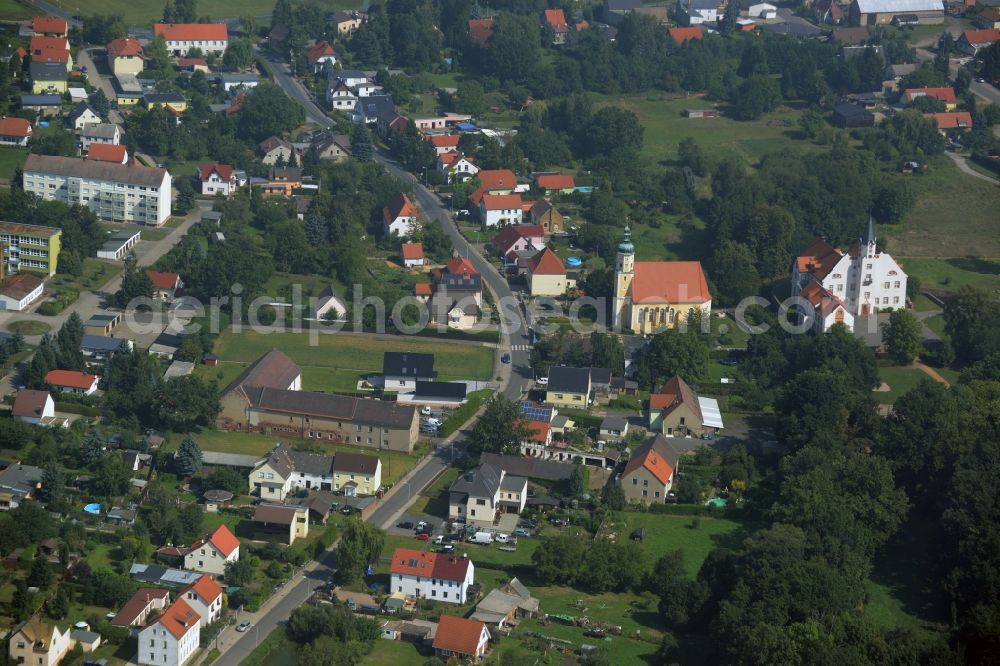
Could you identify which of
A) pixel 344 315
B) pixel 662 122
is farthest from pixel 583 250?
pixel 662 122

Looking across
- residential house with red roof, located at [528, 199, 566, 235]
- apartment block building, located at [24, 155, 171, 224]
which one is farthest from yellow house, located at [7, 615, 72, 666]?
residential house with red roof, located at [528, 199, 566, 235]

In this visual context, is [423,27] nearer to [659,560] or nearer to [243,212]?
[243,212]

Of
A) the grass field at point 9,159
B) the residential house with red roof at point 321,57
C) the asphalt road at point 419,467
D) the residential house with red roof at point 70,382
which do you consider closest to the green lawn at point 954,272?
the asphalt road at point 419,467

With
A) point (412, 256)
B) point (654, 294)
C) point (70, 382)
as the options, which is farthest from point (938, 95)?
point (70, 382)

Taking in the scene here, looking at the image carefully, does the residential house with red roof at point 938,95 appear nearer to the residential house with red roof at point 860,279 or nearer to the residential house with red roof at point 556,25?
the residential house with red roof at point 556,25

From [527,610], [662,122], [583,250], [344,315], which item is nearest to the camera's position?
[527,610]

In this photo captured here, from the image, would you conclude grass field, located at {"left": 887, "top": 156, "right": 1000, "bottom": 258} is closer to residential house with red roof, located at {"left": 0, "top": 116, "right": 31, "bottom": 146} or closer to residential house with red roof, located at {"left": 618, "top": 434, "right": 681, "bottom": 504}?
residential house with red roof, located at {"left": 618, "top": 434, "right": 681, "bottom": 504}

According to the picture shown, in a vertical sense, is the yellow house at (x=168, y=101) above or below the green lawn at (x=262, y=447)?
above
